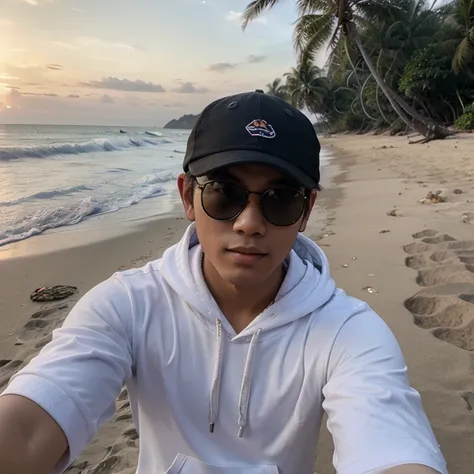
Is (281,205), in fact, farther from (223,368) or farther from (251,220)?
(223,368)

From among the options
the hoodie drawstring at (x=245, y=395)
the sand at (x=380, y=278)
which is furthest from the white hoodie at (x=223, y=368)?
the sand at (x=380, y=278)

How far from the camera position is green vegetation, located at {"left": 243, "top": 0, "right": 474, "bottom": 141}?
21766 mm

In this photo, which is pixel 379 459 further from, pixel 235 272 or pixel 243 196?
pixel 243 196

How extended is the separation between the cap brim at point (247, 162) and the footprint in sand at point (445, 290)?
202 centimetres

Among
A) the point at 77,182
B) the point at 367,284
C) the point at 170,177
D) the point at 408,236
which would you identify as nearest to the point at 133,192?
the point at 77,182

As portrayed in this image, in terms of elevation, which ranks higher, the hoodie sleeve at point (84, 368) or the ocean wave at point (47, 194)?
the hoodie sleeve at point (84, 368)

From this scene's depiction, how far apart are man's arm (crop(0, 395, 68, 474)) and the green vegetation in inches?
845

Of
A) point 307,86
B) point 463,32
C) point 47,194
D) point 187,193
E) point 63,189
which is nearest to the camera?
point 187,193

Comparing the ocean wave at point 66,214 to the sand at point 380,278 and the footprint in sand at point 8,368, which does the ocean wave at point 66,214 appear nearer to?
the sand at point 380,278

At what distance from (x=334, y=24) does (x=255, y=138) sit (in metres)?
23.6

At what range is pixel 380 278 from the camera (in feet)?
13.0

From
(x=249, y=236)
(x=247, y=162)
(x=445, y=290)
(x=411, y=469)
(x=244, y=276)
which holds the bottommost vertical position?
(x=445, y=290)

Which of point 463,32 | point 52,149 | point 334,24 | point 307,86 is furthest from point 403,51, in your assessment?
point 52,149

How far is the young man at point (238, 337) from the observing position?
1228 mm
